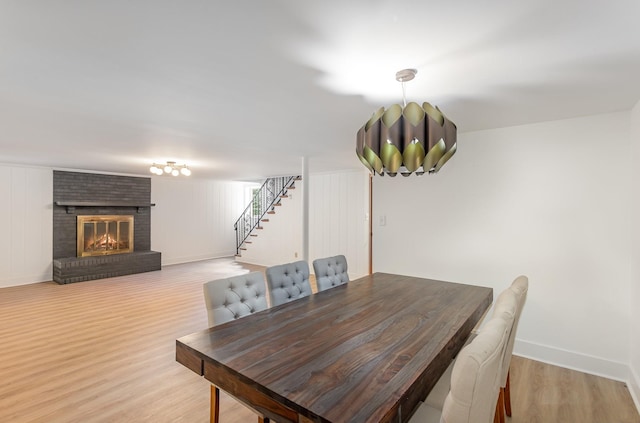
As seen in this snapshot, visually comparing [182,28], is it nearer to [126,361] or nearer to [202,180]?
[126,361]

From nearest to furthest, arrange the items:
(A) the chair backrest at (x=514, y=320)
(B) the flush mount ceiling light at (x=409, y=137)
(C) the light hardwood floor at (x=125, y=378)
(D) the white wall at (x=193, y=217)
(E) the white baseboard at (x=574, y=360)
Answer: (B) the flush mount ceiling light at (x=409, y=137)
(A) the chair backrest at (x=514, y=320)
(C) the light hardwood floor at (x=125, y=378)
(E) the white baseboard at (x=574, y=360)
(D) the white wall at (x=193, y=217)

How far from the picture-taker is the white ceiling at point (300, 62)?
4.10ft

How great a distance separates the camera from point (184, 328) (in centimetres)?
360

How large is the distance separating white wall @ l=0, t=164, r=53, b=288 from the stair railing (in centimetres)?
417

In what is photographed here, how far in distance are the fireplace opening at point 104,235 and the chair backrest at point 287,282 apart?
233 inches

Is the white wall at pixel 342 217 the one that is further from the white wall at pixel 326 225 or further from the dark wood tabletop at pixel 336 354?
the dark wood tabletop at pixel 336 354

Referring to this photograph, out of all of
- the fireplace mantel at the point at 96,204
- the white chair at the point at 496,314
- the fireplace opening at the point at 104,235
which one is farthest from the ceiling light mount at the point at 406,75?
the fireplace opening at the point at 104,235

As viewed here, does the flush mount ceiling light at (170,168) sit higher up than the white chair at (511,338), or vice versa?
the flush mount ceiling light at (170,168)

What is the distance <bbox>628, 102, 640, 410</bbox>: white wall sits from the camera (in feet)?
7.47

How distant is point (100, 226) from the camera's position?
653 cm

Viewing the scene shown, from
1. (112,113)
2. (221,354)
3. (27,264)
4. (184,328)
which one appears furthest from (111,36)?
(27,264)

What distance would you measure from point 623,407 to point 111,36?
3.97 meters

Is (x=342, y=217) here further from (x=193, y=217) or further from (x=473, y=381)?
(x=473, y=381)

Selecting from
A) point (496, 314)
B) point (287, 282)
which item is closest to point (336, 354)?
point (496, 314)
